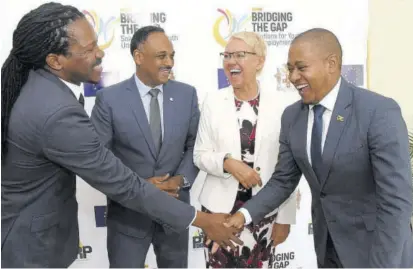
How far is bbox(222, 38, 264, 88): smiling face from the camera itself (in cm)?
230

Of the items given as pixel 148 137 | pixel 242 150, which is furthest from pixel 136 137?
pixel 242 150

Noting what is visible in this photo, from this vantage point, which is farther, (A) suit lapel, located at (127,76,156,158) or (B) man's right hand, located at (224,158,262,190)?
Answer: (A) suit lapel, located at (127,76,156,158)

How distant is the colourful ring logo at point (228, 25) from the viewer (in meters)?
2.97

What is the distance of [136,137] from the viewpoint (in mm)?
2254

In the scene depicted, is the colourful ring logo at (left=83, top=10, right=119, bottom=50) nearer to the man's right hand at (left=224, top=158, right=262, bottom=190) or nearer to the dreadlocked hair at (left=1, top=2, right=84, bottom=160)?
the dreadlocked hair at (left=1, top=2, right=84, bottom=160)

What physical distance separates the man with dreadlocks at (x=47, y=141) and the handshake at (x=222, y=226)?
46 centimetres

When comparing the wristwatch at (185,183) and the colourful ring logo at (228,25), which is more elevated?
the colourful ring logo at (228,25)

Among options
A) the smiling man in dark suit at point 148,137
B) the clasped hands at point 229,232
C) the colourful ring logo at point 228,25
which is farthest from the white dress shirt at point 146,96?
the colourful ring logo at point 228,25

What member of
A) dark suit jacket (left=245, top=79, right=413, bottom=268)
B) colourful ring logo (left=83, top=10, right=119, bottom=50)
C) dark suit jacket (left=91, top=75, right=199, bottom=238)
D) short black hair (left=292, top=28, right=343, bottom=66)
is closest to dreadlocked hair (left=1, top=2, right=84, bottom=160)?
dark suit jacket (left=91, top=75, right=199, bottom=238)

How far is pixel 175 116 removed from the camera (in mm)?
2354

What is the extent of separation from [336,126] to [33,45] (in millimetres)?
1278

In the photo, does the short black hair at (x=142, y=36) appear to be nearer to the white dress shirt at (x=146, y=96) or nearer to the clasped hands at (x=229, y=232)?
the white dress shirt at (x=146, y=96)

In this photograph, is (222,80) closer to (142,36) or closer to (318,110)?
(142,36)

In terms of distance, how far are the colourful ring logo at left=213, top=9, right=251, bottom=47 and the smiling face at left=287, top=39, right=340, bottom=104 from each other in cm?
132
